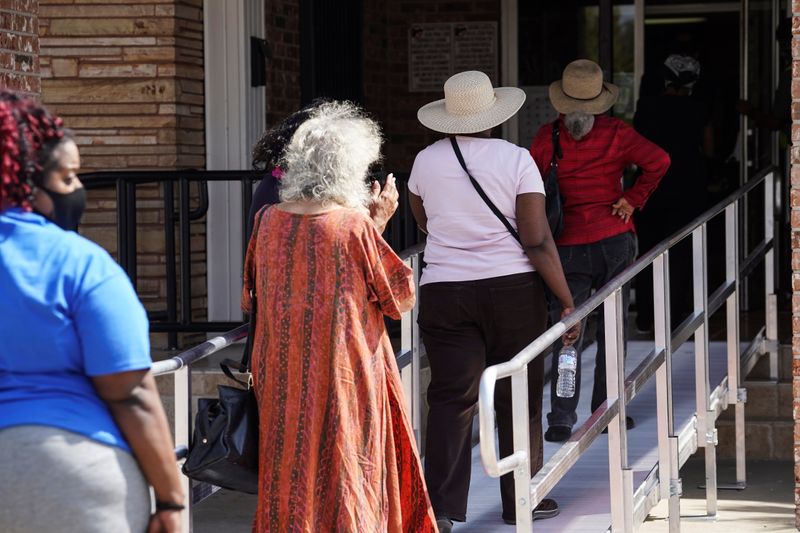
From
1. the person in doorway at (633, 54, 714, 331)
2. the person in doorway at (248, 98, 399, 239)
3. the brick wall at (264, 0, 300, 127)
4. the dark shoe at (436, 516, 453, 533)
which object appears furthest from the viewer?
the brick wall at (264, 0, 300, 127)

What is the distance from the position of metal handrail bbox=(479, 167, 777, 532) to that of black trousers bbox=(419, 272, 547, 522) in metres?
0.21

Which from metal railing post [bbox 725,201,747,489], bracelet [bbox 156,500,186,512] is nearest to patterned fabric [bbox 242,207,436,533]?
bracelet [bbox 156,500,186,512]

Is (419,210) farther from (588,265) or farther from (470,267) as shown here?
(588,265)

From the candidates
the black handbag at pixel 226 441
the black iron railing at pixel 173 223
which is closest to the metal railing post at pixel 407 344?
the black handbag at pixel 226 441

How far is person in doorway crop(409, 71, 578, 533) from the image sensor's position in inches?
180

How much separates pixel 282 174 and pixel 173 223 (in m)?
3.38

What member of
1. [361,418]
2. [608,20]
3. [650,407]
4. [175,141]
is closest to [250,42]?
[175,141]

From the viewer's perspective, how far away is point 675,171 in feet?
25.5

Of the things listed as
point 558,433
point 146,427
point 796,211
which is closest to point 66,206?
point 146,427

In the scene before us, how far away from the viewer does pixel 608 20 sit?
9.24 metres

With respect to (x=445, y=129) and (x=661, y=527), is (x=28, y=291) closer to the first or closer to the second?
(x=445, y=129)

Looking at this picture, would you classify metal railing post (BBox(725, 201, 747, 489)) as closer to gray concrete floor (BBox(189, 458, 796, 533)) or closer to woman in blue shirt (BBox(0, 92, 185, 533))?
gray concrete floor (BBox(189, 458, 796, 533))

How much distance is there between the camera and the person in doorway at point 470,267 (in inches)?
180

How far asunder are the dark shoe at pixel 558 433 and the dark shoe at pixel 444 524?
1299 mm
